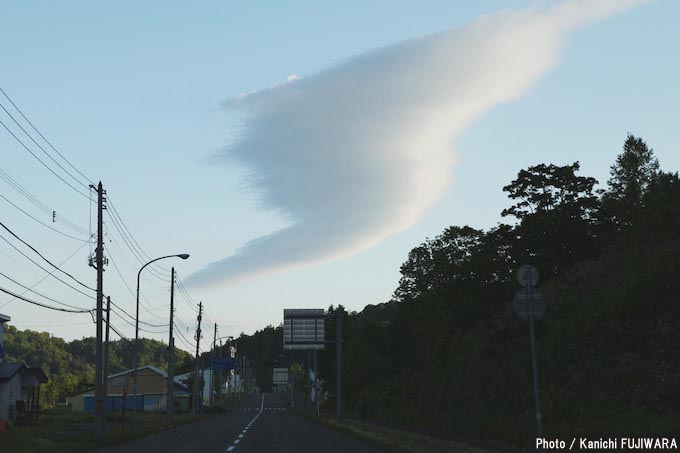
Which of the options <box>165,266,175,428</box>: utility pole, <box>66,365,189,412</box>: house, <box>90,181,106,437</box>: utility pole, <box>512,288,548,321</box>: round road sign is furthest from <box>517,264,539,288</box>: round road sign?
<box>66,365,189,412</box>: house

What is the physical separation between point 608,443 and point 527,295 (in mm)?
6180

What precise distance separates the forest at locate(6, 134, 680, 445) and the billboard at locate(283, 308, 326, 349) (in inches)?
344

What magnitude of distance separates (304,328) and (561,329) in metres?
37.2

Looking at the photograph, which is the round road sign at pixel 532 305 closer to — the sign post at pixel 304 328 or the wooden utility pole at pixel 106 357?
the wooden utility pole at pixel 106 357

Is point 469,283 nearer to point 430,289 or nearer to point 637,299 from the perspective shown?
point 637,299

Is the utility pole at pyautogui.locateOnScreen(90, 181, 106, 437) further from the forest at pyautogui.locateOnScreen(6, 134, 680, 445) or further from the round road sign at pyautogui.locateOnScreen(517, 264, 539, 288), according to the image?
the round road sign at pyautogui.locateOnScreen(517, 264, 539, 288)

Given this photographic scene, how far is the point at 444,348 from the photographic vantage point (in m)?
56.2

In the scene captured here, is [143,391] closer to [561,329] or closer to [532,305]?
[561,329]

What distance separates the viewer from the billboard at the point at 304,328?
221ft

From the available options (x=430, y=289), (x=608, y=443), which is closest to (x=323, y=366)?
(x=430, y=289)

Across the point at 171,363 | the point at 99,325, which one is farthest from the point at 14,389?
the point at 99,325

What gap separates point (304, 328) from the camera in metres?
67.9

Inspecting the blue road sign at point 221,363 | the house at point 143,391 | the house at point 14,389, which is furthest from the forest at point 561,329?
the house at point 143,391

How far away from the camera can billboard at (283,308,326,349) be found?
67.4 m
